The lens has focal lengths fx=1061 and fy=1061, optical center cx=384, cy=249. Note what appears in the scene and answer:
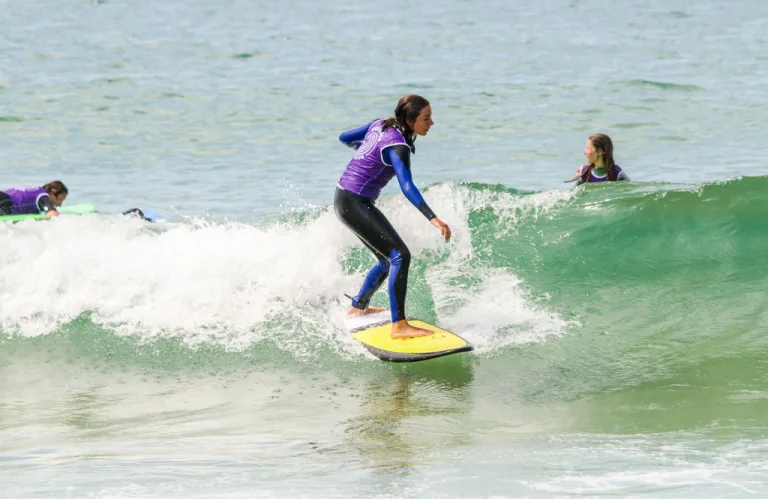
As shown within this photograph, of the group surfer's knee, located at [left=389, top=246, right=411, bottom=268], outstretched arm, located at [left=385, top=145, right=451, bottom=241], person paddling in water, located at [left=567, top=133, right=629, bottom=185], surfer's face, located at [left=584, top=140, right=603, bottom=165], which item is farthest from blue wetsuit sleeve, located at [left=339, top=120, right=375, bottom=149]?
surfer's face, located at [left=584, top=140, right=603, bottom=165]

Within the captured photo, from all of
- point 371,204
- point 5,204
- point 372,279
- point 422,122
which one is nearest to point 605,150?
point 372,279

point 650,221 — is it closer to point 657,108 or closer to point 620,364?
point 620,364

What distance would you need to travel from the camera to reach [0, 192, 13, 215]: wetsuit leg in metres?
11.8

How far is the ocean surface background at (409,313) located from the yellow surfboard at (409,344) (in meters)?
0.18

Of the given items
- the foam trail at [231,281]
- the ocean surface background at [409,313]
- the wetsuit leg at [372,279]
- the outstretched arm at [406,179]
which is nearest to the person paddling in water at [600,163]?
the ocean surface background at [409,313]

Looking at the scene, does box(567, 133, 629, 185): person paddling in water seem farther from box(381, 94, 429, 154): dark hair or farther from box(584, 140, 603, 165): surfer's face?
box(381, 94, 429, 154): dark hair

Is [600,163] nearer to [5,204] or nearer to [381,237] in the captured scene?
[381,237]

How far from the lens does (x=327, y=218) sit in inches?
398

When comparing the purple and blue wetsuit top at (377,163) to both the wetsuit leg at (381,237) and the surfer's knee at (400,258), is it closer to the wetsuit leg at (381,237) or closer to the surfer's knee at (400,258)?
the wetsuit leg at (381,237)

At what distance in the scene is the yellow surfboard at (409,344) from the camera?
7.59 meters

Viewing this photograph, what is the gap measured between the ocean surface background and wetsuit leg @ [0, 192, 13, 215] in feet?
3.20

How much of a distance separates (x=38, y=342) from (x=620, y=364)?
4.76 metres

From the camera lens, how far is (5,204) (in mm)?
11844

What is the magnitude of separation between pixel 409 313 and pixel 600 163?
332cm
